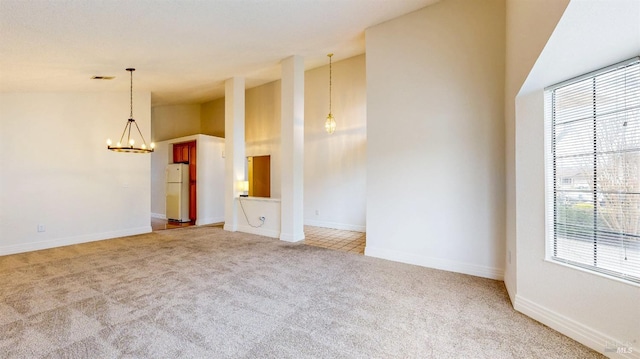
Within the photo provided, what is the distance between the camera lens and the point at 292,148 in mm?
5207

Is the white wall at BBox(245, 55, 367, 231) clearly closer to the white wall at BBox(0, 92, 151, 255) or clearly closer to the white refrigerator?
the white refrigerator

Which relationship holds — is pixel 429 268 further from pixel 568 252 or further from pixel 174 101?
pixel 174 101

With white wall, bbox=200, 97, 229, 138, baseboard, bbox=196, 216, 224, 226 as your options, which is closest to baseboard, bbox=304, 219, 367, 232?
baseboard, bbox=196, 216, 224, 226

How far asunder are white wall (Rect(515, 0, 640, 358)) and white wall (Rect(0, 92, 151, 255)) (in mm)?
6928

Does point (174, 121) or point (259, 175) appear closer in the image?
point (259, 175)

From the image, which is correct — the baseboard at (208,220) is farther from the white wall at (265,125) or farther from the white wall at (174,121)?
the white wall at (174,121)

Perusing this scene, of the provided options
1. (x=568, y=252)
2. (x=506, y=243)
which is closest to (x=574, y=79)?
(x=568, y=252)

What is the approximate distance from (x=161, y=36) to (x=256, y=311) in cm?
373

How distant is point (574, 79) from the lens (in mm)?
2121

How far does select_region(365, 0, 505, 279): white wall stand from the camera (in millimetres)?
3266

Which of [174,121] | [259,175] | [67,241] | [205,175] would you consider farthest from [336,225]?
[174,121]

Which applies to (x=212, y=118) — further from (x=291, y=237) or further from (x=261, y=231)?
(x=291, y=237)

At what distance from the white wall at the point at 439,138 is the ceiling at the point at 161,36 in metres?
0.53

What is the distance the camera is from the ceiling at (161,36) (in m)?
2.91
